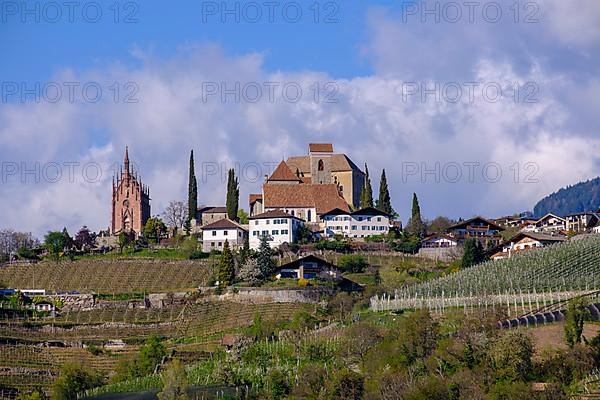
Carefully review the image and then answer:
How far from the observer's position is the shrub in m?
87.9

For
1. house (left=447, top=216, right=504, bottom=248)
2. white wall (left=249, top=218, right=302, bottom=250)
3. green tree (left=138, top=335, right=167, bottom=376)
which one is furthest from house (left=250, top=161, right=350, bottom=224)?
green tree (left=138, top=335, right=167, bottom=376)

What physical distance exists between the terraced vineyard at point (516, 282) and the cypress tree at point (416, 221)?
20.4 m

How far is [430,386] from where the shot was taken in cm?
4847

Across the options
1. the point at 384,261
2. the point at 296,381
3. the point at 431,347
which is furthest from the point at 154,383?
the point at 384,261

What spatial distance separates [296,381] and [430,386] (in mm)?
10098

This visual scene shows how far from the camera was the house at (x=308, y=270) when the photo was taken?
85500 mm

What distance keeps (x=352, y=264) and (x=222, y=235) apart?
13.0m

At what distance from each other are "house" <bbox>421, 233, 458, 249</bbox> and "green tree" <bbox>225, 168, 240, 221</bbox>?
15.6m

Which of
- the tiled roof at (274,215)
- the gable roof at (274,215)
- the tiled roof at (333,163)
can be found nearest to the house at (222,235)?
the gable roof at (274,215)

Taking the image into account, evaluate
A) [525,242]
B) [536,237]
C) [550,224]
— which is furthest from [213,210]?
[550,224]

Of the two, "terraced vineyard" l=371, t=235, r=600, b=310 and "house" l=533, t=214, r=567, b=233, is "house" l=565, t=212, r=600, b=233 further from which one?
"terraced vineyard" l=371, t=235, r=600, b=310

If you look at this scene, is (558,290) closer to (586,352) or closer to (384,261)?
(586,352)

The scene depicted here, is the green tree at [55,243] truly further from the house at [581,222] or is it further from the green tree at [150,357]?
the house at [581,222]

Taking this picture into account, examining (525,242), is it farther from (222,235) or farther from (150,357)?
(150,357)
